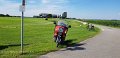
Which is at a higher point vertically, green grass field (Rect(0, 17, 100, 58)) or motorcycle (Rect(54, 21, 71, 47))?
motorcycle (Rect(54, 21, 71, 47))

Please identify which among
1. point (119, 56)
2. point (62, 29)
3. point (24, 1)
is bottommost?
point (119, 56)

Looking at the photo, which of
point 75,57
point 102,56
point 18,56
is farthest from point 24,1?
point 102,56

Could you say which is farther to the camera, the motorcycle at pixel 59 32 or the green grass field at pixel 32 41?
the motorcycle at pixel 59 32

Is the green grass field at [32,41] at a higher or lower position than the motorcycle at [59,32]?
lower

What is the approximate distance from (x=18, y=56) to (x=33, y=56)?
2.09 ft

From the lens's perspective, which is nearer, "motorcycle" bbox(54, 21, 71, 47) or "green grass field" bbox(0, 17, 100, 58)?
"green grass field" bbox(0, 17, 100, 58)

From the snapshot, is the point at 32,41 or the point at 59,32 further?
the point at 32,41

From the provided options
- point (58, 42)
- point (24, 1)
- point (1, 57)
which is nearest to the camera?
point (1, 57)

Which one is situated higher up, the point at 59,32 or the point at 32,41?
the point at 59,32

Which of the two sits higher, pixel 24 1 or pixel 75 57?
pixel 24 1

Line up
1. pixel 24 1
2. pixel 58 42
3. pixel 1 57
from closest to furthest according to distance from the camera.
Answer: pixel 1 57 < pixel 24 1 < pixel 58 42

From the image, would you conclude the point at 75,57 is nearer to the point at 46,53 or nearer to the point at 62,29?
the point at 46,53

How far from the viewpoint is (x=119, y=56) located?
12383 millimetres

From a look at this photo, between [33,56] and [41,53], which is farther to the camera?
[41,53]
